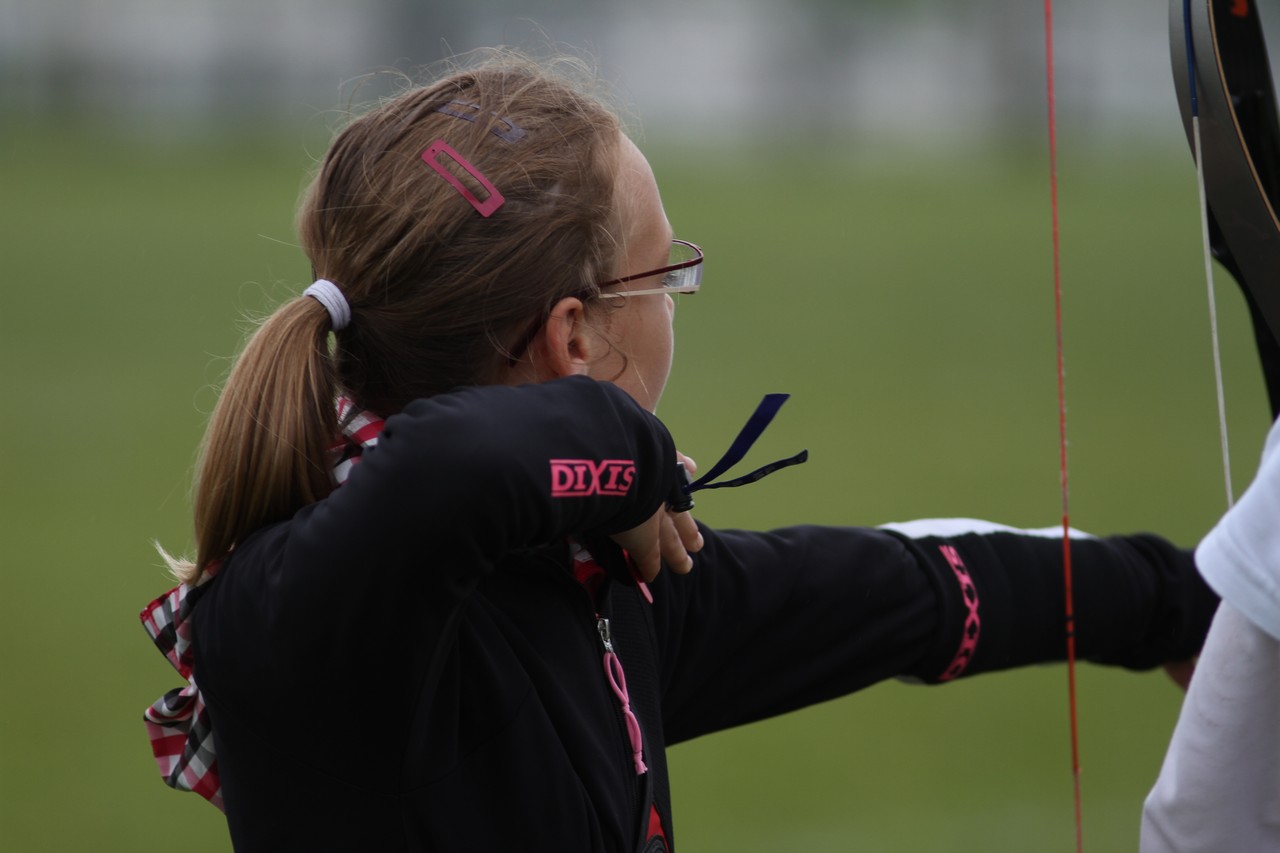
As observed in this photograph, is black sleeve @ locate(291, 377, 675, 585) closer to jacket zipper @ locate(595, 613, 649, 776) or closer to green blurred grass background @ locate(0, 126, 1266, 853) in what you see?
jacket zipper @ locate(595, 613, 649, 776)

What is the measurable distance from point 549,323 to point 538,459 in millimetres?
237

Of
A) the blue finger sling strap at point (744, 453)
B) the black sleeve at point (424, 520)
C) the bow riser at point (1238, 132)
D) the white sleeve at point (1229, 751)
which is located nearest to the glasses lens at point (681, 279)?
the blue finger sling strap at point (744, 453)

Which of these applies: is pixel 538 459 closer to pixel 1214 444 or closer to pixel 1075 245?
pixel 1214 444

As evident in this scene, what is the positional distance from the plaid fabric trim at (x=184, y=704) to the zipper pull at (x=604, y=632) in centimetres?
34

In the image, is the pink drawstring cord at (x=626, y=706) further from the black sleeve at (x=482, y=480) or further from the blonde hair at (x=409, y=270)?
the blonde hair at (x=409, y=270)

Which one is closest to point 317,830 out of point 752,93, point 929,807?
point 929,807

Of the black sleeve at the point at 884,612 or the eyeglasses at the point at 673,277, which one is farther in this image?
the black sleeve at the point at 884,612

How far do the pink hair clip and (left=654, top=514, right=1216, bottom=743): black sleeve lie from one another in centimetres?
43

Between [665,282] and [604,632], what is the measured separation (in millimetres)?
341

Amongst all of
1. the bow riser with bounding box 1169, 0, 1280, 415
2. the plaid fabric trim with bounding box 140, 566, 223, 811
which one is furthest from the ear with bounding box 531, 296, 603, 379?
the bow riser with bounding box 1169, 0, 1280, 415

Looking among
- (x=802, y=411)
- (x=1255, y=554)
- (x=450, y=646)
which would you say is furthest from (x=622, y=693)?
(x=802, y=411)

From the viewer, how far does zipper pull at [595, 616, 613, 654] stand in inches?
49.3

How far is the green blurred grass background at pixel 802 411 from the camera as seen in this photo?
3.42m

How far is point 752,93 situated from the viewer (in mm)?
23578
